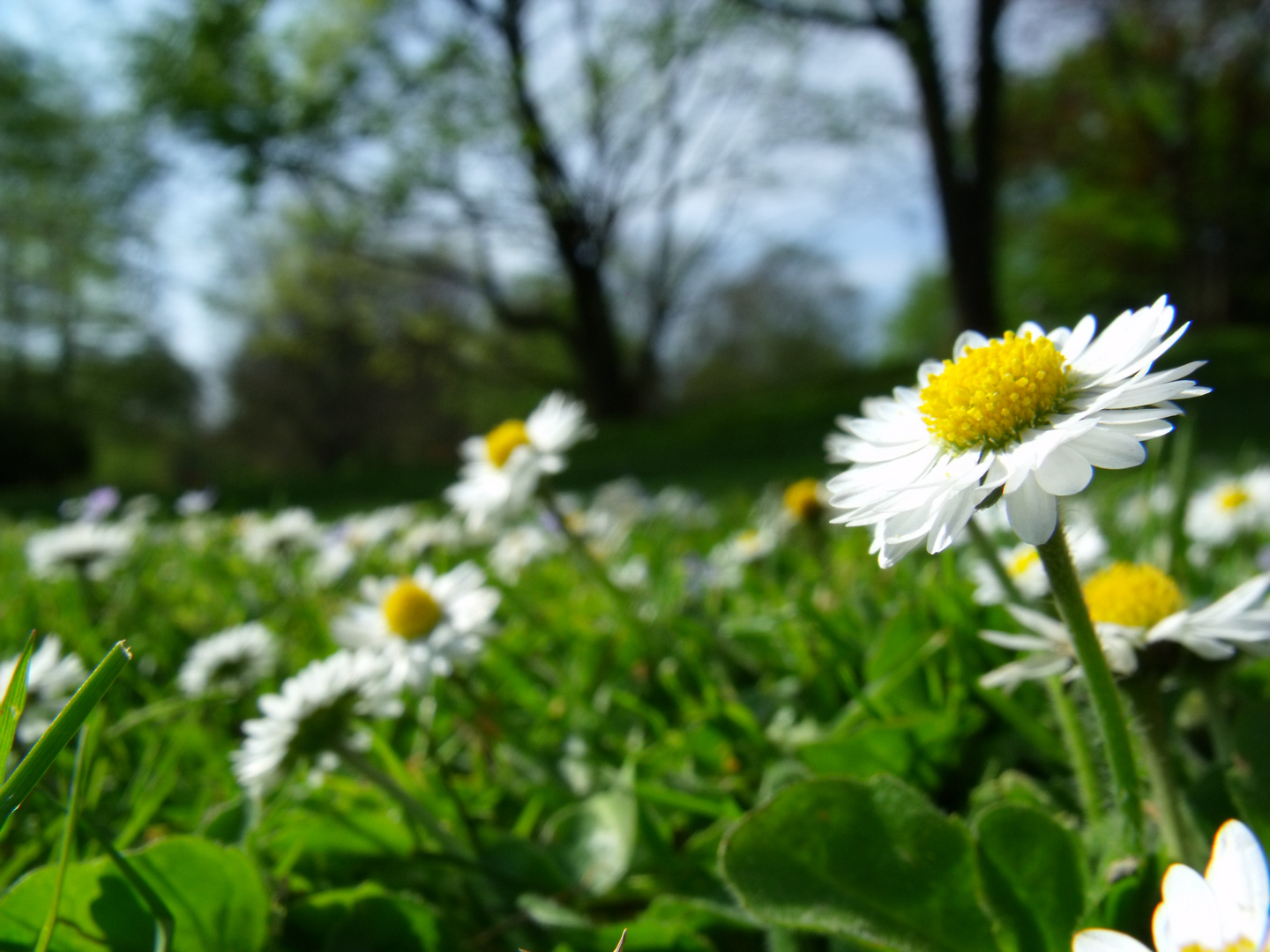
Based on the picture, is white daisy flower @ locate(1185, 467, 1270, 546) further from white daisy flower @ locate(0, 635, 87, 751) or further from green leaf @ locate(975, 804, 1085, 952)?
white daisy flower @ locate(0, 635, 87, 751)

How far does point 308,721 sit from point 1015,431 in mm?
662

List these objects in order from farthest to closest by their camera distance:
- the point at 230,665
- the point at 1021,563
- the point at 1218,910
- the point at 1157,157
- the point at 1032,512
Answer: the point at 1157,157, the point at 230,665, the point at 1021,563, the point at 1032,512, the point at 1218,910

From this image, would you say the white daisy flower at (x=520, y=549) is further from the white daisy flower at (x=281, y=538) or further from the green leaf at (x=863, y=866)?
the green leaf at (x=863, y=866)

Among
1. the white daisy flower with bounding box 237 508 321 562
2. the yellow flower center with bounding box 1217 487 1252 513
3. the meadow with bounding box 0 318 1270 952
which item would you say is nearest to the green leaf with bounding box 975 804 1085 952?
the meadow with bounding box 0 318 1270 952

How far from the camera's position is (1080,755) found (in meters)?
0.69

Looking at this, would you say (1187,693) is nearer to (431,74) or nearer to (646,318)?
(431,74)

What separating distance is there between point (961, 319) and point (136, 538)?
8042 millimetres

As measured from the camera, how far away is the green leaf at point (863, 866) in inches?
23.5

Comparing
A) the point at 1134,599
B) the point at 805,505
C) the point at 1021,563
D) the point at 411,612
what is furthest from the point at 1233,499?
the point at 411,612

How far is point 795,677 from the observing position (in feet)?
3.67

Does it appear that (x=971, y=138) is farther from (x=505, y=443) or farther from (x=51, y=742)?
(x=51, y=742)

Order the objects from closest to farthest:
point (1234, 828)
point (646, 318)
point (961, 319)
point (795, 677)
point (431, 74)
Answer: point (1234, 828) < point (795, 677) < point (961, 319) < point (431, 74) < point (646, 318)

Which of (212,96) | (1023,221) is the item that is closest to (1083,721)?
(212,96)

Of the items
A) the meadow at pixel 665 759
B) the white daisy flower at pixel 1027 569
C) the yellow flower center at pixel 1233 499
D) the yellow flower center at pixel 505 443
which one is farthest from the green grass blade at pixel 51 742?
the yellow flower center at pixel 1233 499
